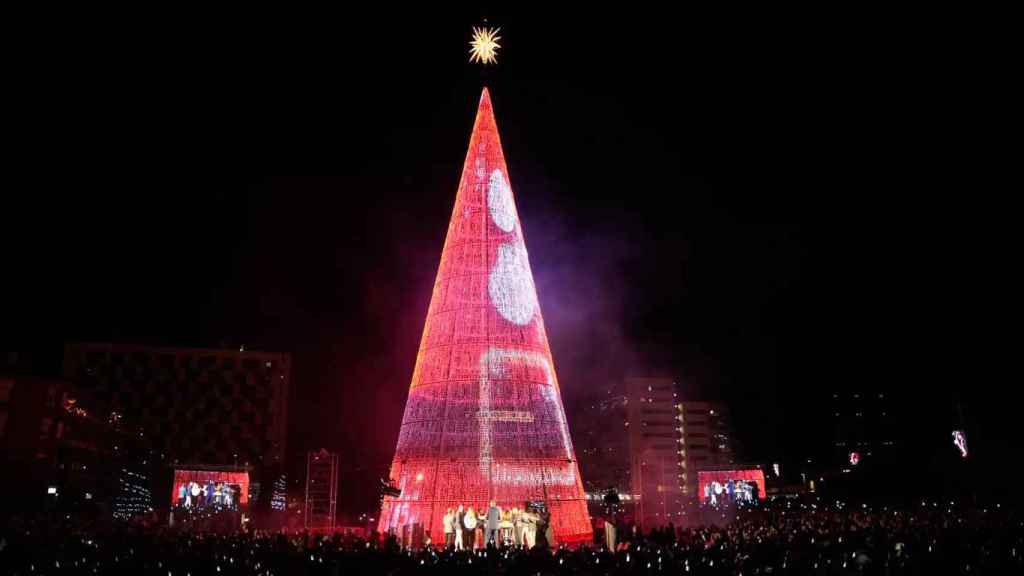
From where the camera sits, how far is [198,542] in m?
17.0

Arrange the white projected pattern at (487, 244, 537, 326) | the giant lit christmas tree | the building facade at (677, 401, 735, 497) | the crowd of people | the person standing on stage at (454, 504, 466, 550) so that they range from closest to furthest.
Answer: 1. the crowd of people
2. the person standing on stage at (454, 504, 466, 550)
3. the giant lit christmas tree
4. the white projected pattern at (487, 244, 537, 326)
5. the building facade at (677, 401, 735, 497)

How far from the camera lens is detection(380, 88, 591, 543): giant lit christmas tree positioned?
877 inches

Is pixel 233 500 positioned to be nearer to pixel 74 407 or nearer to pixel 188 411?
pixel 74 407

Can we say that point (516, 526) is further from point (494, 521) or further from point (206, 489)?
point (206, 489)

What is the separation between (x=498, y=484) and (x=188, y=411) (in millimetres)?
54681

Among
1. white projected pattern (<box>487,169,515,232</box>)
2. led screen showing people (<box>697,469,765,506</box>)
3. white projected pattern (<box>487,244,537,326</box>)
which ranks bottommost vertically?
led screen showing people (<box>697,469,765,506</box>)

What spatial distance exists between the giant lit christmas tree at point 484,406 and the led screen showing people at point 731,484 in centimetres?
6195

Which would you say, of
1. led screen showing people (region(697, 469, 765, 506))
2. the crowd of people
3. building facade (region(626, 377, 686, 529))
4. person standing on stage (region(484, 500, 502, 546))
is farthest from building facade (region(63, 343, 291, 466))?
building facade (region(626, 377, 686, 529))

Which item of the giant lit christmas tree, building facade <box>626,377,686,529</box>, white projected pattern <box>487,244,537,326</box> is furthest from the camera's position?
building facade <box>626,377,686,529</box>

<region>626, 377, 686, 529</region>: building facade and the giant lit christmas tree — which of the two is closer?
the giant lit christmas tree

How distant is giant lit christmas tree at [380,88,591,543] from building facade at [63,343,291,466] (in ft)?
156

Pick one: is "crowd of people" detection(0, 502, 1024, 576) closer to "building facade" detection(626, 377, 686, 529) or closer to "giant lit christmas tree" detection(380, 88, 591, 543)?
"giant lit christmas tree" detection(380, 88, 591, 543)

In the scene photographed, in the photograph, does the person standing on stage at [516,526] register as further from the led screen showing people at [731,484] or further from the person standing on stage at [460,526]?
the led screen showing people at [731,484]

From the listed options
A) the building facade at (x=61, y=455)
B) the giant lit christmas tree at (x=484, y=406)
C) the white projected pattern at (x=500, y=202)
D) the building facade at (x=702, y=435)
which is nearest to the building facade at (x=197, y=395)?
the building facade at (x=61, y=455)
